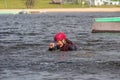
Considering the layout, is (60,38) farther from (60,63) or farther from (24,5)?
(24,5)

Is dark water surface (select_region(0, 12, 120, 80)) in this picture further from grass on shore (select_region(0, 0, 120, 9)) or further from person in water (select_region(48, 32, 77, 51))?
grass on shore (select_region(0, 0, 120, 9))

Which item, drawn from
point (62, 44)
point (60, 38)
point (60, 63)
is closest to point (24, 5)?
point (62, 44)

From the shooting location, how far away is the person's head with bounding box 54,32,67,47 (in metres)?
30.0

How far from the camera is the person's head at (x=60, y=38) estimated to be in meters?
30.0

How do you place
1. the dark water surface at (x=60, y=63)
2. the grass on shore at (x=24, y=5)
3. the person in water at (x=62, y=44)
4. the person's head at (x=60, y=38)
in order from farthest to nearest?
the grass on shore at (x=24, y=5), the person in water at (x=62, y=44), the person's head at (x=60, y=38), the dark water surface at (x=60, y=63)

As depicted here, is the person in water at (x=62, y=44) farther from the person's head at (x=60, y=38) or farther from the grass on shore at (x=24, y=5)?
the grass on shore at (x=24, y=5)

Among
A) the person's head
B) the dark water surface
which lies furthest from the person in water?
the dark water surface

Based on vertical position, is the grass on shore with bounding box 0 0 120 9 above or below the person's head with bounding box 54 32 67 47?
below

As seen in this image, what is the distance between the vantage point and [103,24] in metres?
48.0

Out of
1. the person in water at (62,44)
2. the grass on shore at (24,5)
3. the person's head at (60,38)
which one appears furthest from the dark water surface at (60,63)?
the grass on shore at (24,5)

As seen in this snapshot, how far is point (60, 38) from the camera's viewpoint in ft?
98.9

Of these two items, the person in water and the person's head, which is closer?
the person's head

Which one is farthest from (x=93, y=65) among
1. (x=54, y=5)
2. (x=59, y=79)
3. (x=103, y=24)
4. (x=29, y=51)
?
(x=54, y=5)

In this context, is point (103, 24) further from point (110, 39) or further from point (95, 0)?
point (95, 0)
